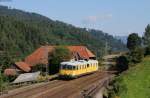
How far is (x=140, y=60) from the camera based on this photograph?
6353 cm

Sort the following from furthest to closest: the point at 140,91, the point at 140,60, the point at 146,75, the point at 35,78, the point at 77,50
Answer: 1. the point at 77,50
2. the point at 140,60
3. the point at 35,78
4. the point at 146,75
5. the point at 140,91

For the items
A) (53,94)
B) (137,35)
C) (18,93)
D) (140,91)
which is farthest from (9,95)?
(137,35)

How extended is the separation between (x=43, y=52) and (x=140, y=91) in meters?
62.0

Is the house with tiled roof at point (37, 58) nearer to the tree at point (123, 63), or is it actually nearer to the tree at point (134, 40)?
the tree at point (123, 63)

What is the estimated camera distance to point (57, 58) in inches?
2810

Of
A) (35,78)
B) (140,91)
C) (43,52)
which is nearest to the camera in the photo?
(140,91)

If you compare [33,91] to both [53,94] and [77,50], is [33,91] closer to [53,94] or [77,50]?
[53,94]

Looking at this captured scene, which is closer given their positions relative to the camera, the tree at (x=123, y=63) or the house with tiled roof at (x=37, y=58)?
the tree at (x=123, y=63)

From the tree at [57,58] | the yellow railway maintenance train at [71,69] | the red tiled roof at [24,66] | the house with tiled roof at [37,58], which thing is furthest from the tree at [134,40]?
the yellow railway maintenance train at [71,69]

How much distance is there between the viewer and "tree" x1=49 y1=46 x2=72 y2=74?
71312mm

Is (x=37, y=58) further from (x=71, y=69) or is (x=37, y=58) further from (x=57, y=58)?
(x=71, y=69)

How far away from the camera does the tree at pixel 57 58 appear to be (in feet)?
234

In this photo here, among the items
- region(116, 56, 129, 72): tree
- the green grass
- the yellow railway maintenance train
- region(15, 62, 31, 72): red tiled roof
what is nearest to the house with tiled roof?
region(15, 62, 31, 72): red tiled roof

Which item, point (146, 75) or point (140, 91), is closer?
point (140, 91)
